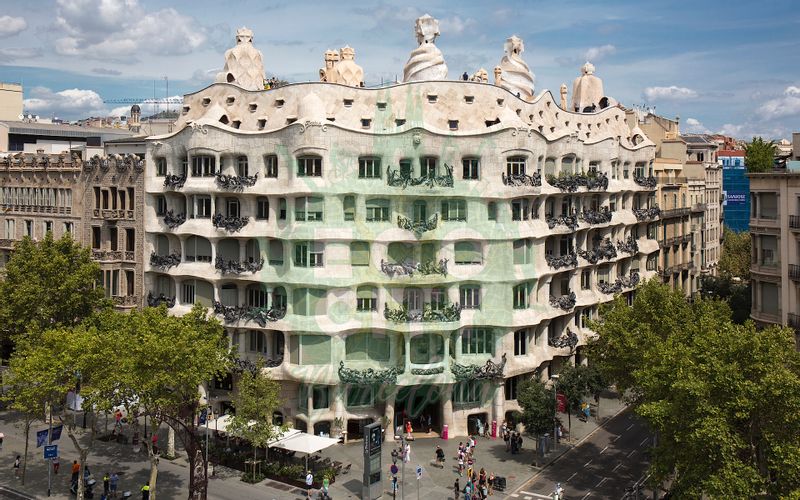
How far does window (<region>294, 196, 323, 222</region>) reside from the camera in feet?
207

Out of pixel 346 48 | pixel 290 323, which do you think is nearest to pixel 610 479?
pixel 290 323

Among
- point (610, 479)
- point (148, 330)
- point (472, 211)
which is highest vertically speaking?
point (472, 211)

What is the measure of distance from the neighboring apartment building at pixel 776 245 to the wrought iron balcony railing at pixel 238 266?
136ft

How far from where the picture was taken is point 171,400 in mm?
46938

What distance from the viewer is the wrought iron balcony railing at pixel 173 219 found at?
68438mm

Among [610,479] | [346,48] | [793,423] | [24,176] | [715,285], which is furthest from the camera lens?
[715,285]

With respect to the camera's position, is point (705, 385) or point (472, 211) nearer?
point (705, 385)

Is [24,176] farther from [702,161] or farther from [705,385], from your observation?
[702,161]

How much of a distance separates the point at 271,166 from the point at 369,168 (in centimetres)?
837

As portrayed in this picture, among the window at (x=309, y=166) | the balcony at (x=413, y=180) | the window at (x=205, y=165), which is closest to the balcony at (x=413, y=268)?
the balcony at (x=413, y=180)

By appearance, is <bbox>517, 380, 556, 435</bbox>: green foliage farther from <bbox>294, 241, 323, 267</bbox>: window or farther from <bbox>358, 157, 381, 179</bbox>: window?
<bbox>358, 157, 381, 179</bbox>: window

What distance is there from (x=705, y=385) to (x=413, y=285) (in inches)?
1123

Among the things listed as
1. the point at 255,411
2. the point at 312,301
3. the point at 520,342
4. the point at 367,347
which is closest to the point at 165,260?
the point at 312,301

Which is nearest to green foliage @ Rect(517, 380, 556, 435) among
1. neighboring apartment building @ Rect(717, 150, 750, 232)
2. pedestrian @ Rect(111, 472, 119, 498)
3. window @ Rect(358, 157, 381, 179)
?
window @ Rect(358, 157, 381, 179)
